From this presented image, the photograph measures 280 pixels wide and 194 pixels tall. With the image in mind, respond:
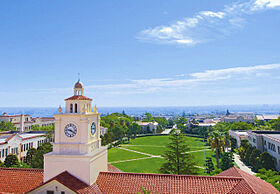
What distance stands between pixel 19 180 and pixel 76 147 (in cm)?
562

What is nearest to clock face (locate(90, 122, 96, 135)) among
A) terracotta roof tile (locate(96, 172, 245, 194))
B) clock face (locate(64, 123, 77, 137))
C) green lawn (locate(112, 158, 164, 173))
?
clock face (locate(64, 123, 77, 137))

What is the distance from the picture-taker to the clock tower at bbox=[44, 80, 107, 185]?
1527 cm

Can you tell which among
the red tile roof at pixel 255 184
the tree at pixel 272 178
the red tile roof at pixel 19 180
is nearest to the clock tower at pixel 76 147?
the red tile roof at pixel 19 180

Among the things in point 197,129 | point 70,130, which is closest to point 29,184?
point 70,130

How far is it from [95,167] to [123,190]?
9.87ft

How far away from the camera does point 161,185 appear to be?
14.4 metres

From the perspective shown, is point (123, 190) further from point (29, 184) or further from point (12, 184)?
point (12, 184)

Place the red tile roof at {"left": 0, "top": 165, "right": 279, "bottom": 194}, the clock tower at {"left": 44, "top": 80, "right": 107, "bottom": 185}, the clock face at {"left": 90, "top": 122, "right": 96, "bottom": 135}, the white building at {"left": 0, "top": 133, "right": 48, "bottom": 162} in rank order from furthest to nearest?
the white building at {"left": 0, "top": 133, "right": 48, "bottom": 162}
the clock face at {"left": 90, "top": 122, "right": 96, "bottom": 135}
the clock tower at {"left": 44, "top": 80, "right": 107, "bottom": 185}
the red tile roof at {"left": 0, "top": 165, "right": 279, "bottom": 194}

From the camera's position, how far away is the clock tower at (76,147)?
50.1ft

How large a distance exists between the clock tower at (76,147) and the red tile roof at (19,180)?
60.1 inches

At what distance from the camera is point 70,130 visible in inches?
640

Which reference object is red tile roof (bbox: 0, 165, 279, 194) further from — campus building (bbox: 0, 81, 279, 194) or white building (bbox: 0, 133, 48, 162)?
white building (bbox: 0, 133, 48, 162)

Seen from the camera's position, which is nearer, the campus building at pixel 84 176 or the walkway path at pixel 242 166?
the campus building at pixel 84 176

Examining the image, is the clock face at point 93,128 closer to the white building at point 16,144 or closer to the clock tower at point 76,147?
the clock tower at point 76,147
